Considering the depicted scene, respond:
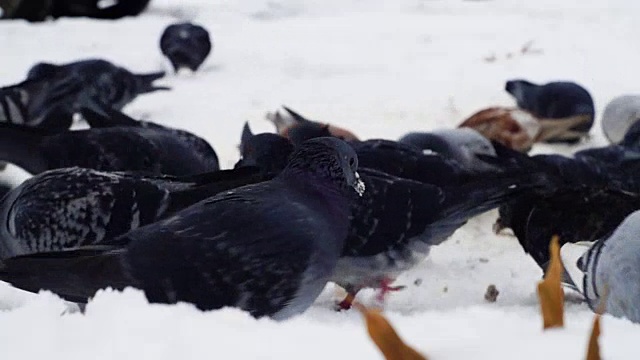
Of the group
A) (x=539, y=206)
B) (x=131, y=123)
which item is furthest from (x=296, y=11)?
(x=539, y=206)

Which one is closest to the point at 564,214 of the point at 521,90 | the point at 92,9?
the point at 521,90

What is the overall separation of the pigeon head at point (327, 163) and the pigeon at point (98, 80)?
1.97m

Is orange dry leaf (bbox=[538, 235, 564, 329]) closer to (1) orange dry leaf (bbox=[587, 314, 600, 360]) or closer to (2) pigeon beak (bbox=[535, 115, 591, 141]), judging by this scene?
(1) orange dry leaf (bbox=[587, 314, 600, 360])

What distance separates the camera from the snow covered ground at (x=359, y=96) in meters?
0.94

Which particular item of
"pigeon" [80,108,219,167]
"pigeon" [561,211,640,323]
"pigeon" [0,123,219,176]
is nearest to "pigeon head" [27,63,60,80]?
"pigeon" [80,108,219,167]

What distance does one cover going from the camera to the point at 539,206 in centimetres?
247

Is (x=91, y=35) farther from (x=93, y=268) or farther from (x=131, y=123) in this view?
(x=93, y=268)

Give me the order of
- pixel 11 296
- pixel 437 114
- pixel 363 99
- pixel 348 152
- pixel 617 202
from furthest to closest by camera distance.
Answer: pixel 363 99 < pixel 437 114 < pixel 617 202 < pixel 348 152 < pixel 11 296

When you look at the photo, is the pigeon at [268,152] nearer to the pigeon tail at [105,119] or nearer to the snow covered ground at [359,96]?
the snow covered ground at [359,96]

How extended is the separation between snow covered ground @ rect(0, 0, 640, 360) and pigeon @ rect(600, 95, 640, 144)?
0.12 metres

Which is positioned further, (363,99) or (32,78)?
(363,99)

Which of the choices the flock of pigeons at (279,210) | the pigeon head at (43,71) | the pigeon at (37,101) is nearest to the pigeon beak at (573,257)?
the flock of pigeons at (279,210)

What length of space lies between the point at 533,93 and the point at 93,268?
294 centimetres

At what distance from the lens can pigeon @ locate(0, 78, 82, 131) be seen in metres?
3.52
